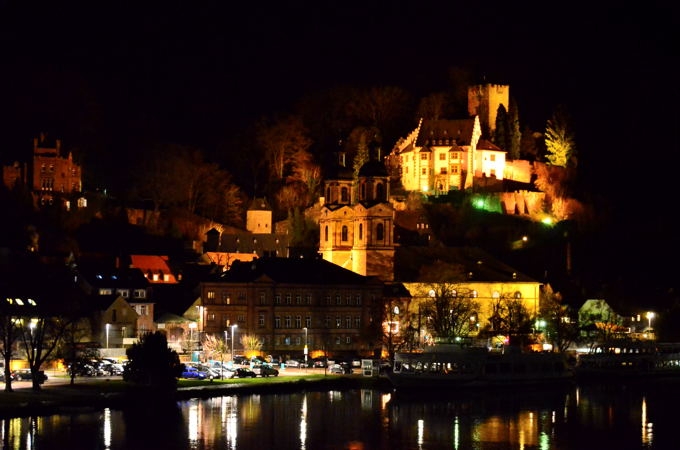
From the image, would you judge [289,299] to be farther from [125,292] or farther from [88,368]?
[88,368]

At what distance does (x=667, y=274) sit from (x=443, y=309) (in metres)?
47.0

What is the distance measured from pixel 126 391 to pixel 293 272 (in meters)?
30.7

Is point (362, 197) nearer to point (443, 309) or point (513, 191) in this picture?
point (443, 309)

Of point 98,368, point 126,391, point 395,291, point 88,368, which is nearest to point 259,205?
point 395,291

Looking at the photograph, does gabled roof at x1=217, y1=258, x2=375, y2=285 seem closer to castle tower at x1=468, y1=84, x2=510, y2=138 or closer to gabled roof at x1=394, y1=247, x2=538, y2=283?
gabled roof at x1=394, y1=247, x2=538, y2=283

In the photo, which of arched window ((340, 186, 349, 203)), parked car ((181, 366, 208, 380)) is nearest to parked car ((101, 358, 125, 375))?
parked car ((181, 366, 208, 380))

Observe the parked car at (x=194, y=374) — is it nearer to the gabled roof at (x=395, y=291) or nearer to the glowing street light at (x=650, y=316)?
the gabled roof at (x=395, y=291)

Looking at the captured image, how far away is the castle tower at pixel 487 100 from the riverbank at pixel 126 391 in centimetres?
6161

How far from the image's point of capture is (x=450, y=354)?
8825 cm

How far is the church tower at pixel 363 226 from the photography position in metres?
111

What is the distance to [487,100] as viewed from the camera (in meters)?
146

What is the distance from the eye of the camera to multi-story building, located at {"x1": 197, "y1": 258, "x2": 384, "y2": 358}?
10000 cm

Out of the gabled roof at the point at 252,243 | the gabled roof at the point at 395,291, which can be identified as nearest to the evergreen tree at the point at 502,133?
the gabled roof at the point at 252,243

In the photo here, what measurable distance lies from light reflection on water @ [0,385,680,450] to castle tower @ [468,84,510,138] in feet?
211
